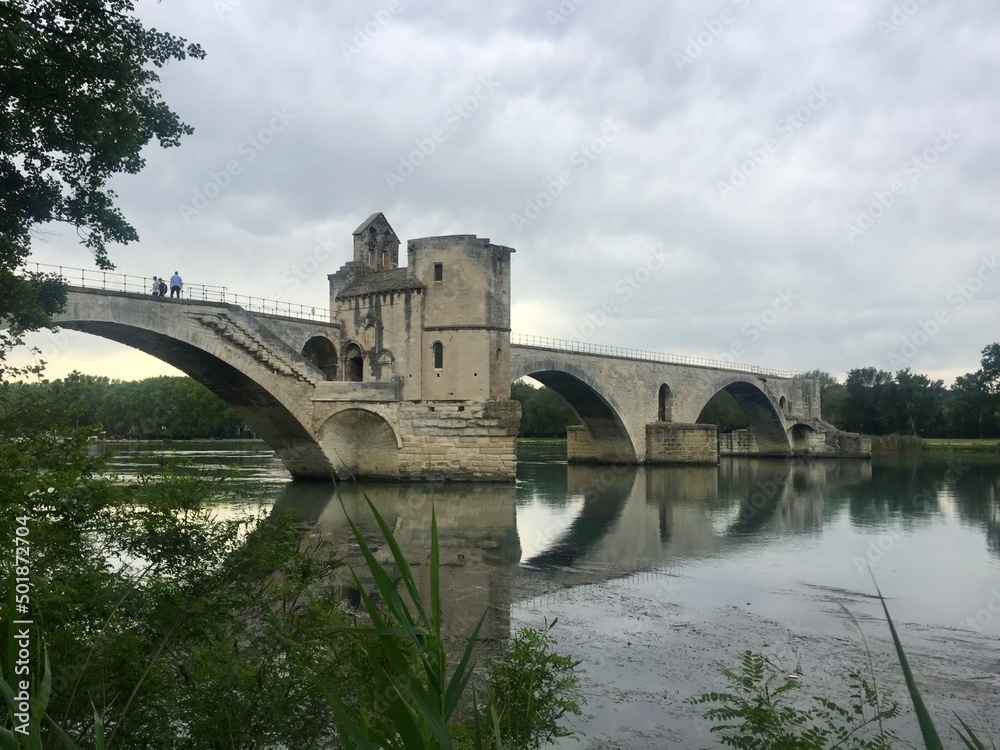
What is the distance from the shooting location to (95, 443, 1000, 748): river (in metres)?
7.39

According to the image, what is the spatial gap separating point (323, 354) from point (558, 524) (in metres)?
15.8

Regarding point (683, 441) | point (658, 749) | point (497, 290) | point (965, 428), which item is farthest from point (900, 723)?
point (965, 428)

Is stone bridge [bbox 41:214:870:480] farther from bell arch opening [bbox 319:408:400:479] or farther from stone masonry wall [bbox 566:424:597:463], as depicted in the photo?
stone masonry wall [bbox 566:424:597:463]

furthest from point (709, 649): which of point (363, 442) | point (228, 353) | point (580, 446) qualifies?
point (580, 446)

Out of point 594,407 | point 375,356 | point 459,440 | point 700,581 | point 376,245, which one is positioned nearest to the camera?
point 700,581

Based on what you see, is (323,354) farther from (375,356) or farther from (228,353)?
(228,353)

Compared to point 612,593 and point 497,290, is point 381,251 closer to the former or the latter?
point 497,290

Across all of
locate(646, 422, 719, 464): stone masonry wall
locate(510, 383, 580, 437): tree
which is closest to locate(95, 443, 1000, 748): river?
locate(646, 422, 719, 464): stone masonry wall

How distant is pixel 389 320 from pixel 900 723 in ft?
83.0

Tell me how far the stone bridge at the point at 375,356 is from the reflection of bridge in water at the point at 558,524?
56.9 inches

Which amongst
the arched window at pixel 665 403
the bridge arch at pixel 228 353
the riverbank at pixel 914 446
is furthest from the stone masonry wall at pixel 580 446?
the riverbank at pixel 914 446

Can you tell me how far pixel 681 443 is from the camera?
143 feet

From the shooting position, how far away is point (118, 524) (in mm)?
5422

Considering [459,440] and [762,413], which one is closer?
[459,440]
